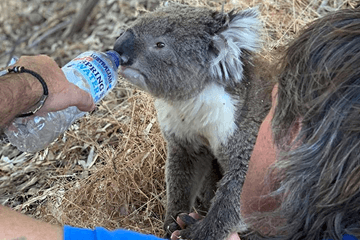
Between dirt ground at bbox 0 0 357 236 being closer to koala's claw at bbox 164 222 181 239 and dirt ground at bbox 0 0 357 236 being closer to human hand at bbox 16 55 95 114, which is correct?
koala's claw at bbox 164 222 181 239

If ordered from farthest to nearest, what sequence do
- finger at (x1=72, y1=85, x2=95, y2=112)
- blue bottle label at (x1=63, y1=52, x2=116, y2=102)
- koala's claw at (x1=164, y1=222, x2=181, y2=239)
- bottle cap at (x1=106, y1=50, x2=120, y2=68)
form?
1. koala's claw at (x1=164, y1=222, x2=181, y2=239)
2. bottle cap at (x1=106, y1=50, x2=120, y2=68)
3. blue bottle label at (x1=63, y1=52, x2=116, y2=102)
4. finger at (x1=72, y1=85, x2=95, y2=112)

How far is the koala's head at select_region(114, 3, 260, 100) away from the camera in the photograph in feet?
8.47

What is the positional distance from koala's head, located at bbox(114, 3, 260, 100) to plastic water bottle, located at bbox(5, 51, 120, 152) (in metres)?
0.18

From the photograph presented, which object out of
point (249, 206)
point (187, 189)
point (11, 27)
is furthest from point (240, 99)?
point (11, 27)

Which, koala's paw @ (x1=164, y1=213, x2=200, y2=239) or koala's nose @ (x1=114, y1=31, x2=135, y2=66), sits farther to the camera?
koala's paw @ (x1=164, y1=213, x2=200, y2=239)

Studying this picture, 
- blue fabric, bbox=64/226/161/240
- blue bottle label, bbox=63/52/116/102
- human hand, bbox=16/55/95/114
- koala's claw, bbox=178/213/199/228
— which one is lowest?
koala's claw, bbox=178/213/199/228

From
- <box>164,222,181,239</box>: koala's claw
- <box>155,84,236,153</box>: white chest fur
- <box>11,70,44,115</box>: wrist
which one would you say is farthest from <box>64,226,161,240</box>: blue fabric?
<box>164,222,181,239</box>: koala's claw

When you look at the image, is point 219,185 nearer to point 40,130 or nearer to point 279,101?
point 40,130

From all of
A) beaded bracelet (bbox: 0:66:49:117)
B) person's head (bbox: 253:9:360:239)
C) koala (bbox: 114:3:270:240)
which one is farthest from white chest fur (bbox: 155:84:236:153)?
person's head (bbox: 253:9:360:239)

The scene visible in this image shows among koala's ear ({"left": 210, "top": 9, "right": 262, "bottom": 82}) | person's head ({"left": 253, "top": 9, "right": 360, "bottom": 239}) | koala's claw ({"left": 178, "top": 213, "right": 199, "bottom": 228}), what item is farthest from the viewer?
koala's claw ({"left": 178, "top": 213, "right": 199, "bottom": 228})

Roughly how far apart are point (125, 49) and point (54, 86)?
0.66 meters

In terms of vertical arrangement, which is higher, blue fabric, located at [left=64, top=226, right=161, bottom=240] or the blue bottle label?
blue fabric, located at [left=64, top=226, right=161, bottom=240]

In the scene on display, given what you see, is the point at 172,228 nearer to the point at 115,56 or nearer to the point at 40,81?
the point at 115,56

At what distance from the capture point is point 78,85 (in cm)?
230
